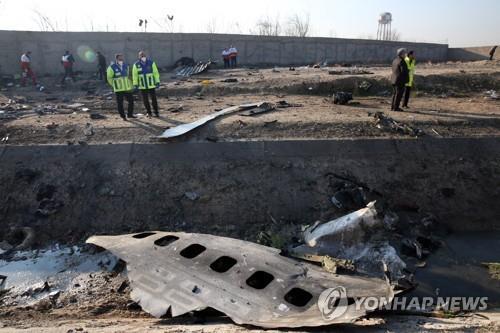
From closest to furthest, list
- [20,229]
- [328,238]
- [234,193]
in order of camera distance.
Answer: [328,238] < [20,229] < [234,193]

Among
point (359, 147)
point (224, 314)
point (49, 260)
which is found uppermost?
point (359, 147)

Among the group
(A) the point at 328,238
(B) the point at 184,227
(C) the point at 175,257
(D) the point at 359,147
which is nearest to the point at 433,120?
(D) the point at 359,147

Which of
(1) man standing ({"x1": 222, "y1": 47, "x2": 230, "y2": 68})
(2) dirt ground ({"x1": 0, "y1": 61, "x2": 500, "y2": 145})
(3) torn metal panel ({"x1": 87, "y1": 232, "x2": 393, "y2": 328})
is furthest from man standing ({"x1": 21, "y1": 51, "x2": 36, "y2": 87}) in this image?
(3) torn metal panel ({"x1": 87, "y1": 232, "x2": 393, "y2": 328})

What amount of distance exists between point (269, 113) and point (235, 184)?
3028 millimetres

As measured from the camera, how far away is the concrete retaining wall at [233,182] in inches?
272

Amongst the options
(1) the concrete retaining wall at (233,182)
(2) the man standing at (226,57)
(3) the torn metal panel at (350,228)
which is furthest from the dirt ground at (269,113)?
(2) the man standing at (226,57)

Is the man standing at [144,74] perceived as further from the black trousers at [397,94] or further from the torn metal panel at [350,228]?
the black trousers at [397,94]

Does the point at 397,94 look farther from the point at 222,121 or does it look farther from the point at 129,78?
the point at 129,78

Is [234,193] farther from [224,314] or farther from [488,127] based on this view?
[488,127]

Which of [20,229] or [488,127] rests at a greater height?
[488,127]

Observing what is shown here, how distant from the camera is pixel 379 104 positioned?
438 inches

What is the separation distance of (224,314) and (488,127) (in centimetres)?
781

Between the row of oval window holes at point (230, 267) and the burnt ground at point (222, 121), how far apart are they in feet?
1.95

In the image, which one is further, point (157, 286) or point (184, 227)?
point (184, 227)
